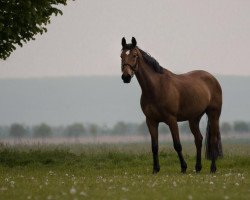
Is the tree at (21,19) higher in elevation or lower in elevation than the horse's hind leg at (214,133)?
higher

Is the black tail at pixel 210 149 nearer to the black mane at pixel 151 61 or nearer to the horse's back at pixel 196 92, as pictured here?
the horse's back at pixel 196 92

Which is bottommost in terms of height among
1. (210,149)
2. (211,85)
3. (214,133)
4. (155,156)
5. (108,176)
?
(108,176)

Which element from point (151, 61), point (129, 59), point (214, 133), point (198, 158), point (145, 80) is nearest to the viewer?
point (129, 59)

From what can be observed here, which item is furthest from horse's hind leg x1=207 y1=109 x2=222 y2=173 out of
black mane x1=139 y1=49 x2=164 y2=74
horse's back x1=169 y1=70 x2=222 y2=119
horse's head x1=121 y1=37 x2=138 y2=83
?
horse's head x1=121 y1=37 x2=138 y2=83

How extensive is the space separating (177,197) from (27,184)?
5.40 metres

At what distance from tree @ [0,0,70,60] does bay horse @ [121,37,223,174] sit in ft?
32.4

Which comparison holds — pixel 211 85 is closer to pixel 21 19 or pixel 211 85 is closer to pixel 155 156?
pixel 155 156

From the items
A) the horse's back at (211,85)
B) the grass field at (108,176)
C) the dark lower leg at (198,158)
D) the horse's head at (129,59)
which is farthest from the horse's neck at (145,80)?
the dark lower leg at (198,158)

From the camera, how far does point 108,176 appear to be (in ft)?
68.1

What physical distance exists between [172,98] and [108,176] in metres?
3.61

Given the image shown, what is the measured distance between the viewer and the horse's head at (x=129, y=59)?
19.6 m

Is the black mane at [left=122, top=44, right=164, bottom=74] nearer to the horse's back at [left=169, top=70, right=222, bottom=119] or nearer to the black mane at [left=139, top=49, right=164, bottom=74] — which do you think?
the black mane at [left=139, top=49, right=164, bottom=74]

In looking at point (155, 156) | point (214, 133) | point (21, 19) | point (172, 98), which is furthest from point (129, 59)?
point (21, 19)

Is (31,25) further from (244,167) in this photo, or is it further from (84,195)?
(84,195)
